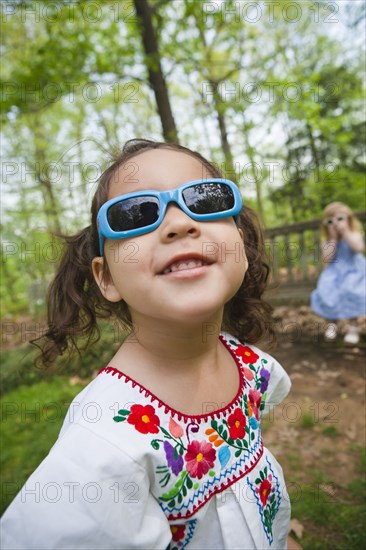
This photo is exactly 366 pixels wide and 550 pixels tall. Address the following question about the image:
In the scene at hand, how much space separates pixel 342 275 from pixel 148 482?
453 cm

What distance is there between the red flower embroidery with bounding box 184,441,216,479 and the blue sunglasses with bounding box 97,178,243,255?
71cm

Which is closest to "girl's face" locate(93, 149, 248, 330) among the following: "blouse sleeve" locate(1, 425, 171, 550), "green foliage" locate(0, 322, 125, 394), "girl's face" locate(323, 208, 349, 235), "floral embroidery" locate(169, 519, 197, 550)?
"blouse sleeve" locate(1, 425, 171, 550)

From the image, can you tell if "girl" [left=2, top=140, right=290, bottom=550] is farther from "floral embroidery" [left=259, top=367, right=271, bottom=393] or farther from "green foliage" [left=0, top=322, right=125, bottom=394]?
"green foliage" [left=0, top=322, right=125, bottom=394]

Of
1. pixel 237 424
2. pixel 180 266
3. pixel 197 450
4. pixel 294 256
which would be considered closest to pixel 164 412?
pixel 197 450

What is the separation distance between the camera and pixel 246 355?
168 centimetres

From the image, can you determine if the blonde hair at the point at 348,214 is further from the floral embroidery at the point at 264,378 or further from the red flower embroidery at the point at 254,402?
the red flower embroidery at the point at 254,402

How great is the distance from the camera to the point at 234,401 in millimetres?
1444

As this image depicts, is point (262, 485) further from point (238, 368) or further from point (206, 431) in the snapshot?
point (238, 368)

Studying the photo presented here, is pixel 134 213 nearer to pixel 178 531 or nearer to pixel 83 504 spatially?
pixel 83 504

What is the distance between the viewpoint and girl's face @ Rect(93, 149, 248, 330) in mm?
1146

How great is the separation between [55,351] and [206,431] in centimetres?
85

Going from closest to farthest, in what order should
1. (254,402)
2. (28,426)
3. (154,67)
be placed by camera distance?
1. (254,402)
2. (28,426)
3. (154,67)

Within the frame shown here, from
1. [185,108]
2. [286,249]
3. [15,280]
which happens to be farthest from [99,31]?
[15,280]

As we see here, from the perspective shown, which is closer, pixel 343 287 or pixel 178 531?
pixel 178 531
